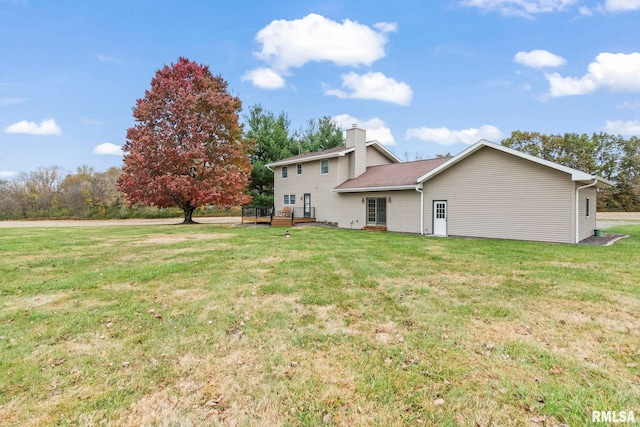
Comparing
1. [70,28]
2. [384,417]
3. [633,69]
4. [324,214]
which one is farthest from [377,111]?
[384,417]

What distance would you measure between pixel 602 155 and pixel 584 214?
37.5 m

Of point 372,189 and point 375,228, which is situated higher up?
point 372,189

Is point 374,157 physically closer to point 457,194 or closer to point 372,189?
point 372,189

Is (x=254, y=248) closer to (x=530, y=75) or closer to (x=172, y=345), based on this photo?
(x=172, y=345)

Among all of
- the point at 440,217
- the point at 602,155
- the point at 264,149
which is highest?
the point at 602,155

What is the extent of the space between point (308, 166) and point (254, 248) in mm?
12574

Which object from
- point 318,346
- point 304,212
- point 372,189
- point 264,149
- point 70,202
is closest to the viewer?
point 318,346

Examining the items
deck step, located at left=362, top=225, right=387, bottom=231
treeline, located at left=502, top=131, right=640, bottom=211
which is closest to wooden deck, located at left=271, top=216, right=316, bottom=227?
deck step, located at left=362, top=225, right=387, bottom=231

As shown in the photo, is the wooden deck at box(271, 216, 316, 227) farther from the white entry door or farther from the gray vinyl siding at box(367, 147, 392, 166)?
the white entry door

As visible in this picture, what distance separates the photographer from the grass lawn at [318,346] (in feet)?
8.29

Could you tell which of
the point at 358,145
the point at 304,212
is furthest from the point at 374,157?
the point at 304,212

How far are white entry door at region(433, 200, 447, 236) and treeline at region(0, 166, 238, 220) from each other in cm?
2597

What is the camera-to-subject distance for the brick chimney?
20.5m

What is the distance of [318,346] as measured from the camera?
141 inches
